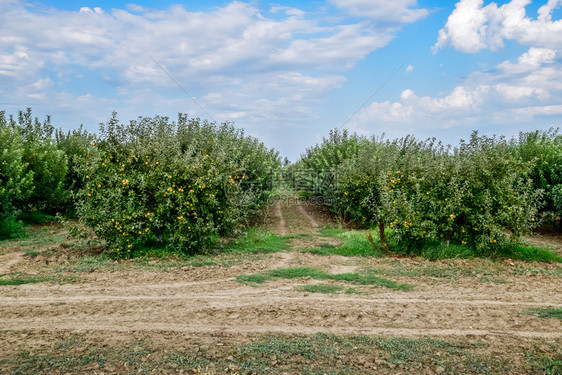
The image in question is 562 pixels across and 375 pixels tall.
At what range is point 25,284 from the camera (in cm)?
796

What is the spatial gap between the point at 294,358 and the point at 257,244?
284 inches

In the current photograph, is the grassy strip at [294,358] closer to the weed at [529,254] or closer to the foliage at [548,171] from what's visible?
the weed at [529,254]

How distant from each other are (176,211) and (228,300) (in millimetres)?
4162

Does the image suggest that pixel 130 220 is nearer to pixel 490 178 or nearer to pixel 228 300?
pixel 228 300

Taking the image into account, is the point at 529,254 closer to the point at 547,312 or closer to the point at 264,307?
the point at 547,312

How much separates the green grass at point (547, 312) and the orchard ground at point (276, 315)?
1.0 inches

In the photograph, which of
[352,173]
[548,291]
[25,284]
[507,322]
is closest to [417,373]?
[507,322]

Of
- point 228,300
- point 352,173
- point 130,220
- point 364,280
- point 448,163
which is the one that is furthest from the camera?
point 352,173

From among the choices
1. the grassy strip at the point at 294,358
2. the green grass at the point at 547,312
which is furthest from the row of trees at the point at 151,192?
the green grass at the point at 547,312

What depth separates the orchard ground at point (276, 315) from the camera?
Answer: 189 inches

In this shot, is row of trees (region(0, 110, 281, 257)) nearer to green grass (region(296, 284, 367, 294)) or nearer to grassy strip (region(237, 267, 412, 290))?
grassy strip (region(237, 267, 412, 290))

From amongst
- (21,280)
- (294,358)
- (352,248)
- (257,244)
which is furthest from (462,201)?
(21,280)

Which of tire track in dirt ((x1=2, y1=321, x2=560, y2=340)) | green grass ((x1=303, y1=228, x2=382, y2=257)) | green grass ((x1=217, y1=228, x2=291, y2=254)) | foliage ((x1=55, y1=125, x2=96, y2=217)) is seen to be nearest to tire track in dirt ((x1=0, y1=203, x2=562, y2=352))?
tire track in dirt ((x1=2, y1=321, x2=560, y2=340))

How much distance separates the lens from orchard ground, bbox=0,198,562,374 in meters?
4.80
